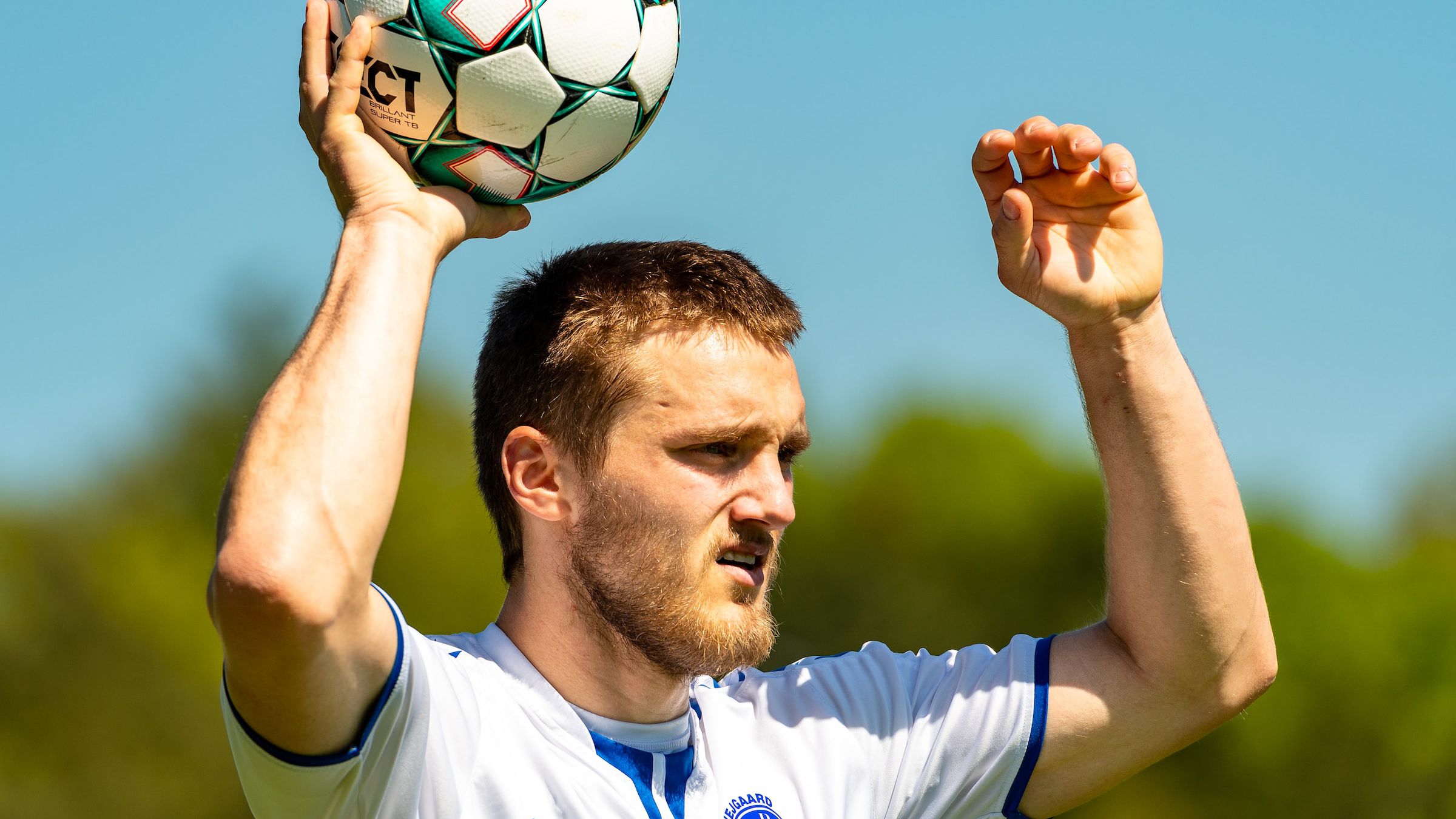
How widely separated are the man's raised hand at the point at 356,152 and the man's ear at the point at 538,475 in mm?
575

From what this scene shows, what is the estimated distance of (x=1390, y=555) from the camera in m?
27.7

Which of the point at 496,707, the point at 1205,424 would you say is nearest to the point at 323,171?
the point at 496,707

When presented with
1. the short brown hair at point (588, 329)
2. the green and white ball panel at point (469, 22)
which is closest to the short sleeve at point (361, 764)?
the short brown hair at point (588, 329)

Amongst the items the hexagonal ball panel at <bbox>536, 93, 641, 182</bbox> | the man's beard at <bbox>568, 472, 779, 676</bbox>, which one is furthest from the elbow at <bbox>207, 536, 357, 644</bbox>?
the hexagonal ball panel at <bbox>536, 93, 641, 182</bbox>

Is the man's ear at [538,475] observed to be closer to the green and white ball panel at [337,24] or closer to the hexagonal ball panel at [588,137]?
the hexagonal ball panel at [588,137]

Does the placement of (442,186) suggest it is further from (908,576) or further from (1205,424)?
(908,576)

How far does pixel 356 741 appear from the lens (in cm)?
281

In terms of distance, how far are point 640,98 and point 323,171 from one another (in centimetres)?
78

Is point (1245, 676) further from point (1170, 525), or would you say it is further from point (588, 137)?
point (588, 137)

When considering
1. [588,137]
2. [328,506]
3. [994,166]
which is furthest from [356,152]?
[994,166]

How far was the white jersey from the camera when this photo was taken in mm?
2865

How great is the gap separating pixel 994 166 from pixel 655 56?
935mm

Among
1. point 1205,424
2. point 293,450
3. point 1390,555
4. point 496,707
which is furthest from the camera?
point 1390,555

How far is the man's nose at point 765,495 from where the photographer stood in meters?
3.54
